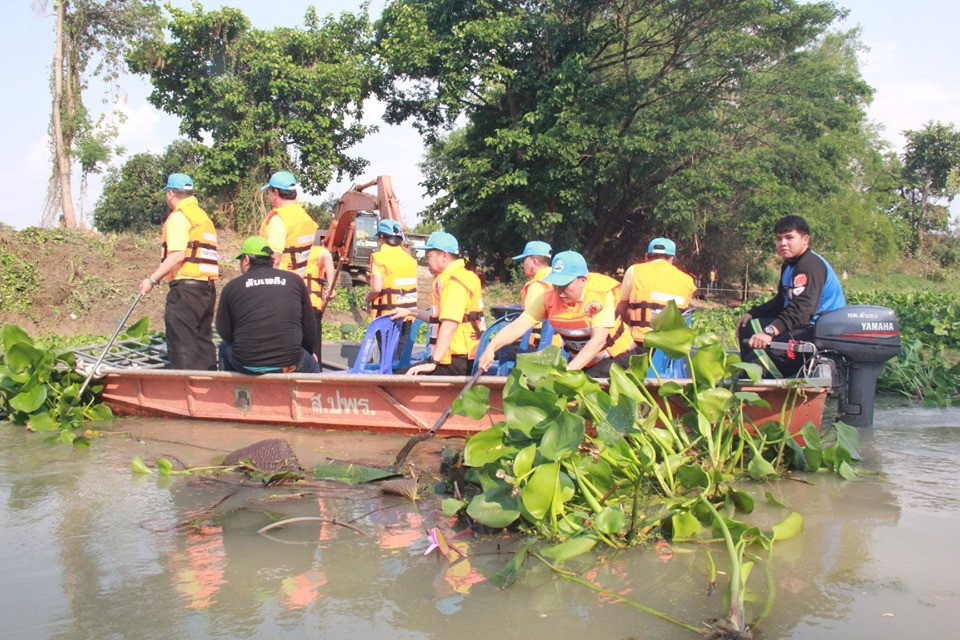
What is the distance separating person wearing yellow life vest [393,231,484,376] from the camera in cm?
654

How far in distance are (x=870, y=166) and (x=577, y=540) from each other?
142ft

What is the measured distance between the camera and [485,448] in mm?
4117

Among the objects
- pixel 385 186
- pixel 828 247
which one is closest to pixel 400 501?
pixel 385 186

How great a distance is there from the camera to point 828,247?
25.2m

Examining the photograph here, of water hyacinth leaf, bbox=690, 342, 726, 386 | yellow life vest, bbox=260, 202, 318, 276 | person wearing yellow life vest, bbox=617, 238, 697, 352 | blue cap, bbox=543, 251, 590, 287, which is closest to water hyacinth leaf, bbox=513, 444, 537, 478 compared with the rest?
water hyacinth leaf, bbox=690, 342, 726, 386

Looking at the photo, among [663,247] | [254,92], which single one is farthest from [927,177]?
[663,247]

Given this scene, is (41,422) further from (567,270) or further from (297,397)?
(567,270)

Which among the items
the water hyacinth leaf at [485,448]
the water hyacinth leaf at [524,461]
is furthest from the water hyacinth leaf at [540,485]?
the water hyacinth leaf at [485,448]

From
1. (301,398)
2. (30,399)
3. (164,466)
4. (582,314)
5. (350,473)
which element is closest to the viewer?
(350,473)

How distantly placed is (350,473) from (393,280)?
2.91 metres

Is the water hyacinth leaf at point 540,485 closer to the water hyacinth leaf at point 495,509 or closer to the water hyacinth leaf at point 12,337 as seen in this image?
the water hyacinth leaf at point 495,509

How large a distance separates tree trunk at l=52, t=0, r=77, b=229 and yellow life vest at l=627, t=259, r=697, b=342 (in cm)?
2067

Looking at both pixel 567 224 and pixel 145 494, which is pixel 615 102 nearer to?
pixel 567 224

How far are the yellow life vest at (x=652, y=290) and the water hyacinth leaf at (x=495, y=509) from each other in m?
2.80
